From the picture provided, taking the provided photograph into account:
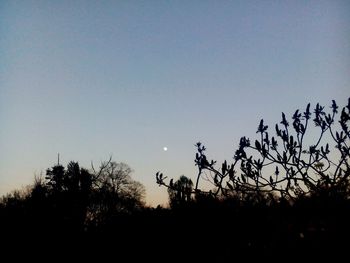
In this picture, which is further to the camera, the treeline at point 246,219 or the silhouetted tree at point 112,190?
the silhouetted tree at point 112,190

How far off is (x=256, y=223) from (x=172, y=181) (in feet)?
10.6

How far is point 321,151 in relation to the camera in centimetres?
771

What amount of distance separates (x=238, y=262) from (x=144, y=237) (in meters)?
3.45

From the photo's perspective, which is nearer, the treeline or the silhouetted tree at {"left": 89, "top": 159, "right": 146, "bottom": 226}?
the treeline

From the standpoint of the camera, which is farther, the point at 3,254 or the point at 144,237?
the point at 3,254

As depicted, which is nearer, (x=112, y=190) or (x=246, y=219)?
(x=246, y=219)

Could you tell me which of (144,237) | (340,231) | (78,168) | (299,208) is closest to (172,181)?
(144,237)

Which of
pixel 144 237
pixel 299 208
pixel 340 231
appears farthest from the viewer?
pixel 144 237

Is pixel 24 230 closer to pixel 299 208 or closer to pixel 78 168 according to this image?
pixel 299 208

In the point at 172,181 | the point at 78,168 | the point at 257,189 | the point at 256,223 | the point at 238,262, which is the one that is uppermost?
the point at 78,168

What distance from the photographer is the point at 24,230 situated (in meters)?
12.6

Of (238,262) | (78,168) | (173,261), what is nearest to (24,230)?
(173,261)

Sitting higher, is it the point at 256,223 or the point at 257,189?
the point at 257,189

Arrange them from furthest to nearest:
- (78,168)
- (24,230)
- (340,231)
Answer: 1. (78,168)
2. (24,230)
3. (340,231)
